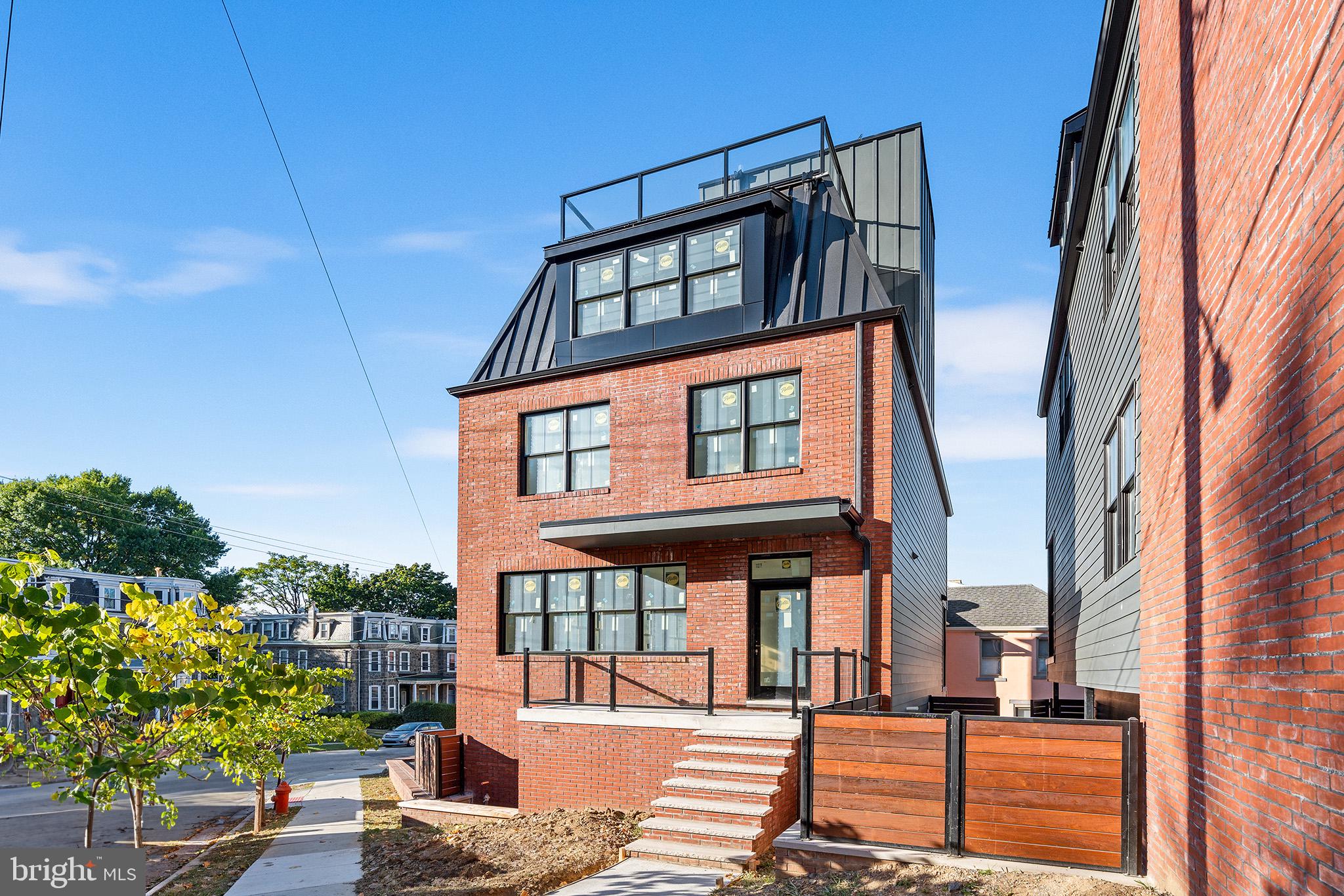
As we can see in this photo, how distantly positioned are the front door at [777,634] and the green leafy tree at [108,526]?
55525mm

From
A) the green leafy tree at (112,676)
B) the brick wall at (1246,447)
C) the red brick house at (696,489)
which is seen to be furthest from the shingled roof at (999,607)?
the green leafy tree at (112,676)

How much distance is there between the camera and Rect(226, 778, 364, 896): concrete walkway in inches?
413

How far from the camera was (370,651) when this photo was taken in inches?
2373

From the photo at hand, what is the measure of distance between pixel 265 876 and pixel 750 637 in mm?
7441

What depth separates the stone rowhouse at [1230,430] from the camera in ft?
12.5

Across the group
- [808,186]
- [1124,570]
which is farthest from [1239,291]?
[808,186]

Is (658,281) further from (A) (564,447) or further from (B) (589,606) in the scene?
(B) (589,606)

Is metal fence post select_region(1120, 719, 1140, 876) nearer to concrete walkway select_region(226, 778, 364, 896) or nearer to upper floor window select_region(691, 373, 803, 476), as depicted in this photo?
upper floor window select_region(691, 373, 803, 476)

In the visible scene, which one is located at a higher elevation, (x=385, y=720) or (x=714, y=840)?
(x=714, y=840)

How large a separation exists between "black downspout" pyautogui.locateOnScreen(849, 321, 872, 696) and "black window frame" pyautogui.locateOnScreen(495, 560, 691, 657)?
298 centimetres

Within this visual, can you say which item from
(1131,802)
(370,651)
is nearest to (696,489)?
(1131,802)

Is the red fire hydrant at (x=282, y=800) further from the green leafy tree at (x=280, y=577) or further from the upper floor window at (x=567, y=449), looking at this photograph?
the green leafy tree at (x=280, y=577)

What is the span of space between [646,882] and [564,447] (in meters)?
9.15

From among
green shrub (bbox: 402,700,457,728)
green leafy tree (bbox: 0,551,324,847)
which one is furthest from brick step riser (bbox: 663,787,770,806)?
green shrub (bbox: 402,700,457,728)
